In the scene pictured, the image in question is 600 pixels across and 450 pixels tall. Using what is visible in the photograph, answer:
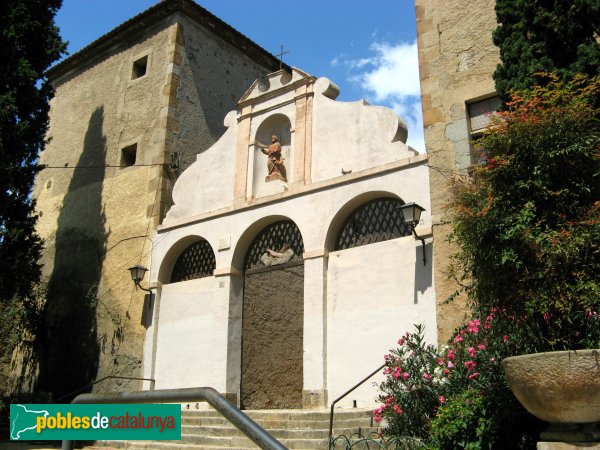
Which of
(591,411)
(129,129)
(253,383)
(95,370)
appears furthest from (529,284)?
(129,129)

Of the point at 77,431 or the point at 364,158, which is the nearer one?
the point at 77,431

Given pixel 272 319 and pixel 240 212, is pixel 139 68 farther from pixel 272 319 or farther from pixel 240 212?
pixel 272 319

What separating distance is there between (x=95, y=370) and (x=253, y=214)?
16.6 feet

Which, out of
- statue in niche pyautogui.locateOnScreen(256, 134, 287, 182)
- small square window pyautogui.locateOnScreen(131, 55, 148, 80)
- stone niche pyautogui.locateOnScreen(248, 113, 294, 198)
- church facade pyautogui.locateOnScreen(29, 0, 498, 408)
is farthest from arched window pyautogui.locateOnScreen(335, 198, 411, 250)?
small square window pyautogui.locateOnScreen(131, 55, 148, 80)

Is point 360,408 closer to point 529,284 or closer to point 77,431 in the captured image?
point 529,284

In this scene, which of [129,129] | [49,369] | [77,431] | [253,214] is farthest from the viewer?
[129,129]

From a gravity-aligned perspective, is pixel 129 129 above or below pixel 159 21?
below

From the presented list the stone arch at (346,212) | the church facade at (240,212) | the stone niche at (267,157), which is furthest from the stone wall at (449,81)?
the stone niche at (267,157)

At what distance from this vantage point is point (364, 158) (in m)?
11.2

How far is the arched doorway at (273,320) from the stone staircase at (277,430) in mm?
1649

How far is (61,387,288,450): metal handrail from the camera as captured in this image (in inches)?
85.0

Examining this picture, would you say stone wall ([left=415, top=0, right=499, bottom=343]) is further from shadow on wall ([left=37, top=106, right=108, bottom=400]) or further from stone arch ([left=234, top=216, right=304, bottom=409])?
shadow on wall ([left=37, top=106, right=108, bottom=400])

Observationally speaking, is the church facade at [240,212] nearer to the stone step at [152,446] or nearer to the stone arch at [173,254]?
the stone arch at [173,254]

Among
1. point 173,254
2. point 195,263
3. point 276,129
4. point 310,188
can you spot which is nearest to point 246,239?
point 195,263
